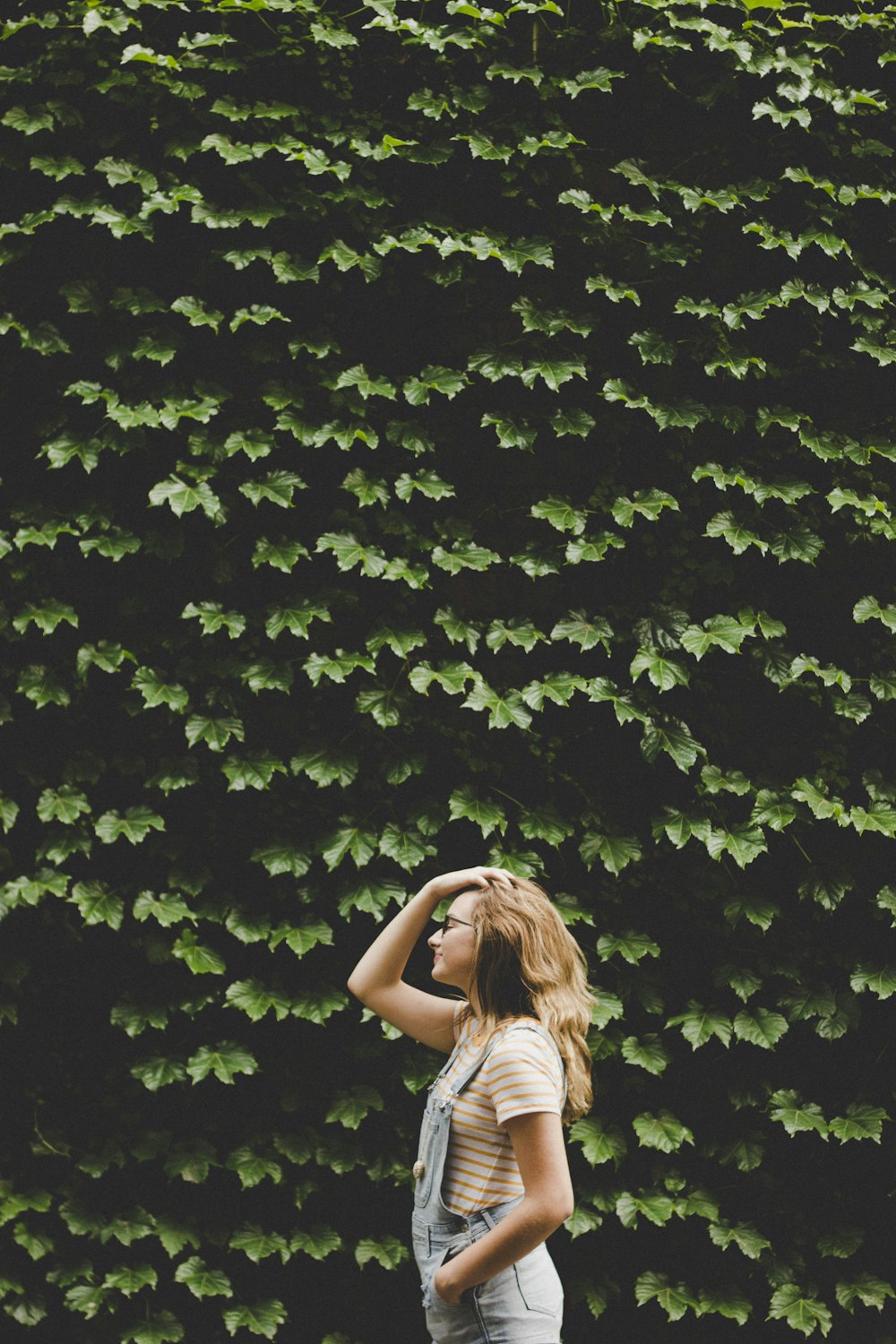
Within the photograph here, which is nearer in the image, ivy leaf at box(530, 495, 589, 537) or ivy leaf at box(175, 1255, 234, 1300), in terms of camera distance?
ivy leaf at box(175, 1255, 234, 1300)

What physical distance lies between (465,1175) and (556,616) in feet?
5.92

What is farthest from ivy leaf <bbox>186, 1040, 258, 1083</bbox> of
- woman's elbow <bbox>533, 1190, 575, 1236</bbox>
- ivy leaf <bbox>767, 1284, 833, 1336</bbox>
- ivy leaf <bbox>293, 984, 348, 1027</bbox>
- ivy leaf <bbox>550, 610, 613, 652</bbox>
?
ivy leaf <bbox>767, 1284, 833, 1336</bbox>

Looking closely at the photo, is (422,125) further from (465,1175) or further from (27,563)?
(465,1175)

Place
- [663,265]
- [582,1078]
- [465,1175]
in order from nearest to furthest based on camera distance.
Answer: [465,1175] < [582,1078] < [663,265]

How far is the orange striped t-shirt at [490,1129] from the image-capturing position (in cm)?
175

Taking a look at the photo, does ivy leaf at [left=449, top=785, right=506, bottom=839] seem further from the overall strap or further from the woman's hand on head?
the overall strap

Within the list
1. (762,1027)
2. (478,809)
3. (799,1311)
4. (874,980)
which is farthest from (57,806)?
(799,1311)

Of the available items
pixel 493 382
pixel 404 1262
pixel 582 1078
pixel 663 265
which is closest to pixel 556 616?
pixel 493 382

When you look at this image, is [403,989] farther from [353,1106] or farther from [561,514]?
[561,514]

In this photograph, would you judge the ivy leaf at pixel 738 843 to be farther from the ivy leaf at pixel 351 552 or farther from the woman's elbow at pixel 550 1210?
the woman's elbow at pixel 550 1210

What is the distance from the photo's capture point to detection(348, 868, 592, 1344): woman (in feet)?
5.52

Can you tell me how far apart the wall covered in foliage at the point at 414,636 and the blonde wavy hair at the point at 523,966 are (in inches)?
39.9

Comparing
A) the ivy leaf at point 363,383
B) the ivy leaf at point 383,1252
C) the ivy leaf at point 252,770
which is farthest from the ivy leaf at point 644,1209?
the ivy leaf at point 363,383

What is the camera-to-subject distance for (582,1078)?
202 centimetres
